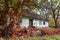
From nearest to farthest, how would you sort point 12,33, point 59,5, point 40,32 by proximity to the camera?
1. point 12,33
2. point 40,32
3. point 59,5

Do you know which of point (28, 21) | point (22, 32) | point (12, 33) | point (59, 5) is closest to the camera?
point (12, 33)

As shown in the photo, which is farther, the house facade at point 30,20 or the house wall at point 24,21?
the house wall at point 24,21

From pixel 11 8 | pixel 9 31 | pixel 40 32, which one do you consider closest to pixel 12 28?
pixel 9 31

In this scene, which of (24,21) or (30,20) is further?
(30,20)

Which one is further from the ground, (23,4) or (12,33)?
(23,4)

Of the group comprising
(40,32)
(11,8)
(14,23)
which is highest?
Result: (11,8)

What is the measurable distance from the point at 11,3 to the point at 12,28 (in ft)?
9.01

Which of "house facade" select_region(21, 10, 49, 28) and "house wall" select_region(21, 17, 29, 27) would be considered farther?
"house wall" select_region(21, 17, 29, 27)

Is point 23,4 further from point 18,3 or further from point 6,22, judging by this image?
point 6,22

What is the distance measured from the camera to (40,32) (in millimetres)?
24844

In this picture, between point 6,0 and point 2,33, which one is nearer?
Result: point 6,0

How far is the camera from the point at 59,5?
150 ft

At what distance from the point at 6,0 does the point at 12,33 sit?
3740 mm

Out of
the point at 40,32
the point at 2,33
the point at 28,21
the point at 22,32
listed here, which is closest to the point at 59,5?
the point at 28,21
